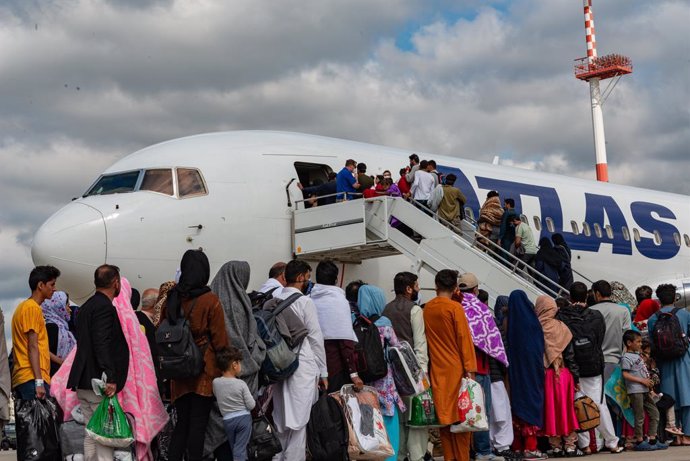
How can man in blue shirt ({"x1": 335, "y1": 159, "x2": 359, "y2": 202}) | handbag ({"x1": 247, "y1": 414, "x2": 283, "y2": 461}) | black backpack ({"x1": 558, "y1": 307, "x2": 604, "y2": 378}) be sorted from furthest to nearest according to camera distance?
man in blue shirt ({"x1": 335, "y1": 159, "x2": 359, "y2": 202}) → black backpack ({"x1": 558, "y1": 307, "x2": 604, "y2": 378}) → handbag ({"x1": 247, "y1": 414, "x2": 283, "y2": 461})

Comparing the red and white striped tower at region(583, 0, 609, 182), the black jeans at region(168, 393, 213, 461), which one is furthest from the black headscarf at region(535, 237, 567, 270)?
the red and white striped tower at region(583, 0, 609, 182)

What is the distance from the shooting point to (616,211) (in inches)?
805

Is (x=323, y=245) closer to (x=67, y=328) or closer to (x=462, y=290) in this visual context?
(x=462, y=290)

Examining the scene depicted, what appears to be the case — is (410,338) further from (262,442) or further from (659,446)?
(659,446)

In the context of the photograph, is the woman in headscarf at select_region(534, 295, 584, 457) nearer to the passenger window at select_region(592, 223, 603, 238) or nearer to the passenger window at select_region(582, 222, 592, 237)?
the passenger window at select_region(582, 222, 592, 237)

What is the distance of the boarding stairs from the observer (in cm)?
1335

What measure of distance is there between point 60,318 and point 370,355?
11.0ft

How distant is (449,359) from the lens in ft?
28.8

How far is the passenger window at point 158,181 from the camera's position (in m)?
13.5

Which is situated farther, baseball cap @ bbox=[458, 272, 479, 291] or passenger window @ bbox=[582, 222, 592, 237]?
passenger window @ bbox=[582, 222, 592, 237]

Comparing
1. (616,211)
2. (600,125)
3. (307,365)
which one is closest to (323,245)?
(307,365)

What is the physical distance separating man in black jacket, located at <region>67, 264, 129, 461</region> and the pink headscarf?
257 millimetres

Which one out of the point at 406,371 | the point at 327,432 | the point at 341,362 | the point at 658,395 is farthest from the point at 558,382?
the point at 327,432

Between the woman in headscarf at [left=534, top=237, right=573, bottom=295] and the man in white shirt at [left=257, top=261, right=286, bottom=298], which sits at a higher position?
the woman in headscarf at [left=534, top=237, right=573, bottom=295]
